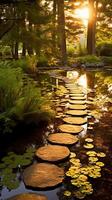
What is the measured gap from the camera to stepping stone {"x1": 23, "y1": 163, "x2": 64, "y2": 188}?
2.94 meters

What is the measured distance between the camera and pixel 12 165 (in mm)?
3365

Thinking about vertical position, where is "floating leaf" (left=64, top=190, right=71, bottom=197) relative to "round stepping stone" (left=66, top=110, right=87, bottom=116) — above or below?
below

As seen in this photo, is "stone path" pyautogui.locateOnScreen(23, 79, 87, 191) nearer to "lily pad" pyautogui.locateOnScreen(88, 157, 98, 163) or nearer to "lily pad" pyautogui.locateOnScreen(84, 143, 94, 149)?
"lily pad" pyautogui.locateOnScreen(84, 143, 94, 149)

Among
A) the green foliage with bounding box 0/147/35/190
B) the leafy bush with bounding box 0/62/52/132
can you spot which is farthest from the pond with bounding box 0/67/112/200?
the leafy bush with bounding box 0/62/52/132

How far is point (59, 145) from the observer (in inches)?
156

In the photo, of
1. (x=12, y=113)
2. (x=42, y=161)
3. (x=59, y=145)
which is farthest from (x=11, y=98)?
(x=42, y=161)

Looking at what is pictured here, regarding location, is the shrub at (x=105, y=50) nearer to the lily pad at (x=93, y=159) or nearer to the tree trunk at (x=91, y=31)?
the tree trunk at (x=91, y=31)

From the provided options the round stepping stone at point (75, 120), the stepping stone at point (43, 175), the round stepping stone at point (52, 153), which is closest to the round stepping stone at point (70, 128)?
the round stepping stone at point (75, 120)

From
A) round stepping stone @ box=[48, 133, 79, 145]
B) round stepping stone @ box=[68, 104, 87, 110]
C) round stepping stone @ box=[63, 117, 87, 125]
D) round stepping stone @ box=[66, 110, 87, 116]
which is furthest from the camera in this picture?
round stepping stone @ box=[68, 104, 87, 110]

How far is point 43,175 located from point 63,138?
1.18m

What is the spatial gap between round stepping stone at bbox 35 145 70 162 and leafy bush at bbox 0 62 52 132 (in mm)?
632

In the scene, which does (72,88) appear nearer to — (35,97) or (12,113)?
(35,97)

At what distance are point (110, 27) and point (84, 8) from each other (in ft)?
11.7

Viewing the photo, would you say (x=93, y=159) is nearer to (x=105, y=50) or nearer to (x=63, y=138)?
(x=63, y=138)
